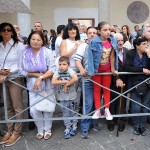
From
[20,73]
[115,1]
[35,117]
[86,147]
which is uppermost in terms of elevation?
[115,1]

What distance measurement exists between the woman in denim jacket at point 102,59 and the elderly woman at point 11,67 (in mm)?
1061

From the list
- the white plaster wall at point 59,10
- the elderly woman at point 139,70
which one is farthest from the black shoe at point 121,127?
the white plaster wall at point 59,10

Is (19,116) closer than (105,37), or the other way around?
(105,37)

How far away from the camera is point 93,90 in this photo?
396 cm

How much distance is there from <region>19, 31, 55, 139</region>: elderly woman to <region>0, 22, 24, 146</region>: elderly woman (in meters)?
0.13

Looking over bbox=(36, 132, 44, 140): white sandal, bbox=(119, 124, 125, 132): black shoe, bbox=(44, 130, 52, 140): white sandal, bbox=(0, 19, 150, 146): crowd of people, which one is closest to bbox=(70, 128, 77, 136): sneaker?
bbox=(0, 19, 150, 146): crowd of people

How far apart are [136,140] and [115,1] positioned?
1192 cm

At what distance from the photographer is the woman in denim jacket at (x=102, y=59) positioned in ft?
11.9

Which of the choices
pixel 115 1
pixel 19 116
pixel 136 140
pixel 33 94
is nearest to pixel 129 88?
pixel 136 140

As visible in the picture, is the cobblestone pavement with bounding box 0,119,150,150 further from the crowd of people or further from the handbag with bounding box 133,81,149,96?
the handbag with bounding box 133,81,149,96

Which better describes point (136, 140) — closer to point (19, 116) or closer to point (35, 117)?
point (35, 117)

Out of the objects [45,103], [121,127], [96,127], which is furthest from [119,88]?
[45,103]

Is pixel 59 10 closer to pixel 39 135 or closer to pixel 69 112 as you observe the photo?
pixel 69 112

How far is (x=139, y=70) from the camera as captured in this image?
3.75 meters
